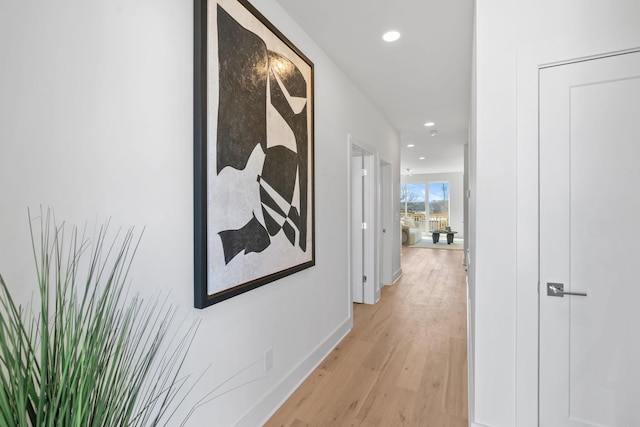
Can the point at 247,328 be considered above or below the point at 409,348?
above

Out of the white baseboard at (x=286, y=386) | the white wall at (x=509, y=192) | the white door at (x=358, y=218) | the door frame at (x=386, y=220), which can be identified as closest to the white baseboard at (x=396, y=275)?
the door frame at (x=386, y=220)

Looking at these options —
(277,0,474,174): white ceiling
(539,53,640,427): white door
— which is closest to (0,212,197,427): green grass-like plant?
(539,53,640,427): white door

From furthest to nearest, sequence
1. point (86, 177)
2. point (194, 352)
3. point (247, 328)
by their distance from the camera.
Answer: point (247, 328)
point (194, 352)
point (86, 177)

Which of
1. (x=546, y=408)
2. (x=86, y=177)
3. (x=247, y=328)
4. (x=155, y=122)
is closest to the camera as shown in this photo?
(x=86, y=177)

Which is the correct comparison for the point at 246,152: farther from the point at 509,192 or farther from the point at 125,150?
the point at 509,192

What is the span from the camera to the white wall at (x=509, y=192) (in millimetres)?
1506

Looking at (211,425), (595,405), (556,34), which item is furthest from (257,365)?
(556,34)

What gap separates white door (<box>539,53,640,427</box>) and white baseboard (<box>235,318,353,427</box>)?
144 cm

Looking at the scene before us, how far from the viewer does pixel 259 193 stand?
1.77 metres

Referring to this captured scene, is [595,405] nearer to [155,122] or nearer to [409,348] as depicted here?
[409,348]

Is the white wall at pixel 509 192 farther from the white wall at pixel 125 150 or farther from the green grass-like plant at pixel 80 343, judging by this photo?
the green grass-like plant at pixel 80 343

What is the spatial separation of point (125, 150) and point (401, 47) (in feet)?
7.51

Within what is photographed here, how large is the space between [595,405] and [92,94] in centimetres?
247

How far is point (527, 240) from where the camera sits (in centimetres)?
153
